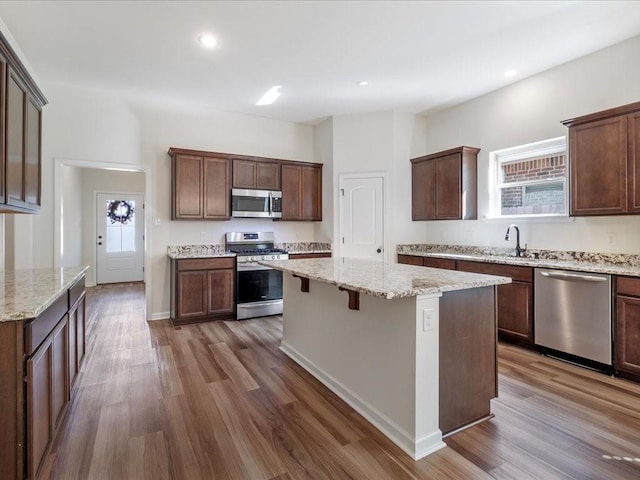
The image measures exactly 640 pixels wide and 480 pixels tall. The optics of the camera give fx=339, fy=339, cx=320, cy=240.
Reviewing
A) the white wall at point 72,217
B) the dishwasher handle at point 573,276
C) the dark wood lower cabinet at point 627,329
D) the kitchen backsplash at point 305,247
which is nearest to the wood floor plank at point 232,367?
the kitchen backsplash at point 305,247

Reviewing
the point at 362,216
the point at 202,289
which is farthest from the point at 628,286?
the point at 202,289

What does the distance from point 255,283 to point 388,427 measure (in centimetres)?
307

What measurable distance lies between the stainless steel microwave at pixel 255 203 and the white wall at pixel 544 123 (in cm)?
253

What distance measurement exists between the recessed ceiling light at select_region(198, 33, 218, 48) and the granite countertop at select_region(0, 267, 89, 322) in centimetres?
233

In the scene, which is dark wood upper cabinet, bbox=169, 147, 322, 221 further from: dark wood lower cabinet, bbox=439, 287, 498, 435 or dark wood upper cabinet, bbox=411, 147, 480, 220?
dark wood lower cabinet, bbox=439, 287, 498, 435

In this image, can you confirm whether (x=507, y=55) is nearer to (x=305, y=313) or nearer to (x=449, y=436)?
(x=305, y=313)

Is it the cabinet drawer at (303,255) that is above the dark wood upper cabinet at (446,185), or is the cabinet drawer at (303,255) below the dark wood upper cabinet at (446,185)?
below

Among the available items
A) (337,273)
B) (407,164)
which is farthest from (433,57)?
(337,273)

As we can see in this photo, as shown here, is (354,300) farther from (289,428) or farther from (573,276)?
(573,276)

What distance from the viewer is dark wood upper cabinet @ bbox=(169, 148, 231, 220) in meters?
4.61

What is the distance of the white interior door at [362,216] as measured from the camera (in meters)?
5.27

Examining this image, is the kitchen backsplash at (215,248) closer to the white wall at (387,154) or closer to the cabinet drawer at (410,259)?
the white wall at (387,154)

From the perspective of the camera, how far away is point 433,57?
3557 millimetres

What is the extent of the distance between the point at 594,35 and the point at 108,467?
4977mm
